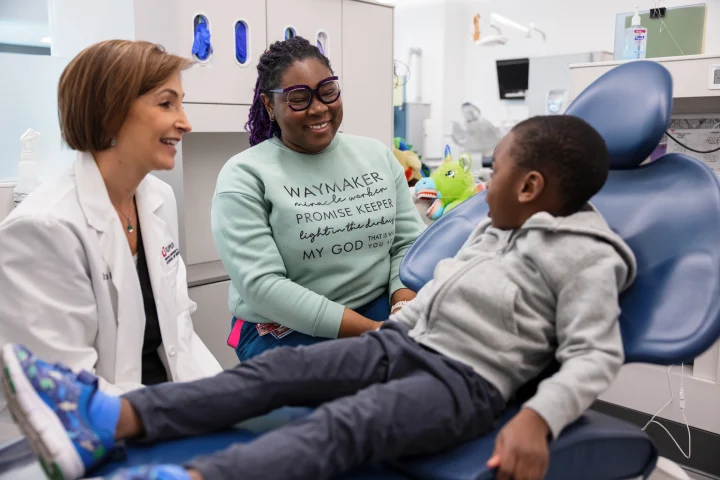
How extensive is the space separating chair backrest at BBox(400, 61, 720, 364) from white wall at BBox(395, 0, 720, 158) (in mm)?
4737

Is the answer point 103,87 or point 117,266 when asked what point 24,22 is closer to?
point 103,87

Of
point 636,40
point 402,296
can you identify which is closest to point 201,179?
point 402,296

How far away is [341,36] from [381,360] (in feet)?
6.67

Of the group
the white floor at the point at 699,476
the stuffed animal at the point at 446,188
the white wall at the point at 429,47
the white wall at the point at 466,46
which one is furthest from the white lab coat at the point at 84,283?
the white wall at the point at 429,47

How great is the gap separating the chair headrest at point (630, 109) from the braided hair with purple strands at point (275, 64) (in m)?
0.64

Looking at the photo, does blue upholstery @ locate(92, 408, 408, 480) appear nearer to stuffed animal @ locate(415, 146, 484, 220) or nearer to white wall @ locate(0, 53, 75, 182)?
white wall @ locate(0, 53, 75, 182)

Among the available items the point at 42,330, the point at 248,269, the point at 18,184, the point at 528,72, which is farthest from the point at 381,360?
the point at 528,72

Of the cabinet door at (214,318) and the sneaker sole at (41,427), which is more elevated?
the sneaker sole at (41,427)

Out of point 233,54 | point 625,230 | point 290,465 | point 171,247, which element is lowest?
point 290,465

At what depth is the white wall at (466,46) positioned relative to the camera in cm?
575

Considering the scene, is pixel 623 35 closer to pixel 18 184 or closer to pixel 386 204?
pixel 386 204

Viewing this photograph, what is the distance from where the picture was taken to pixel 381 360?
3.46 feet

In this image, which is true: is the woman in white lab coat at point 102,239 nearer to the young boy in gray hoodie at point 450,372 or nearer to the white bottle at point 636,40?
the young boy in gray hoodie at point 450,372

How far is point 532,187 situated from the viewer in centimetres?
107
